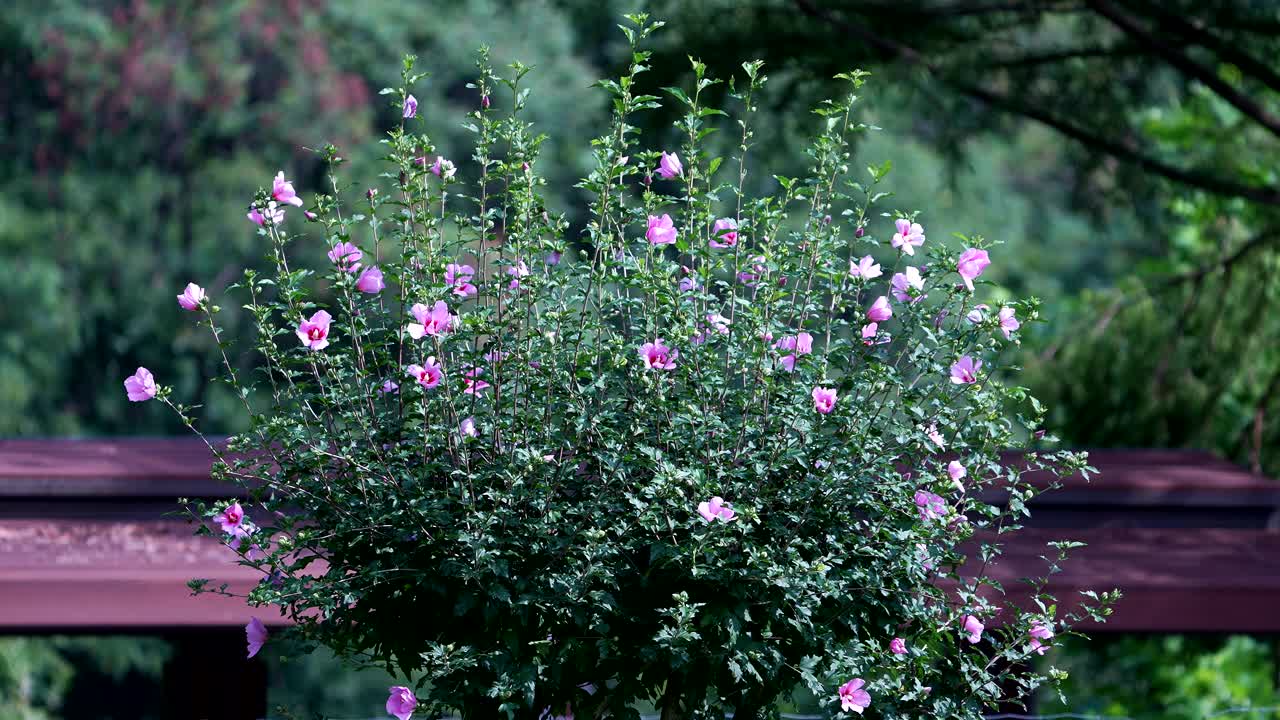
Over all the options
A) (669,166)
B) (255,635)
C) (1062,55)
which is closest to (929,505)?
(669,166)

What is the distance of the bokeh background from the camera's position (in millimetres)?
5422

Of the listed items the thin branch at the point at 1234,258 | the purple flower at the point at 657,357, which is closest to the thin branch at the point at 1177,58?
the thin branch at the point at 1234,258

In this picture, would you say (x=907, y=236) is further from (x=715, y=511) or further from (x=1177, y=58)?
(x=1177, y=58)

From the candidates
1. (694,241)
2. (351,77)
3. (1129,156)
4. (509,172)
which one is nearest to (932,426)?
(694,241)

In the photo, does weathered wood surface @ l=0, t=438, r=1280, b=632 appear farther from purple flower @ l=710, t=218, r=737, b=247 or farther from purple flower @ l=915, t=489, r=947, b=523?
purple flower @ l=710, t=218, r=737, b=247

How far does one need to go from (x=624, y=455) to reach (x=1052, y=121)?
3.61 m

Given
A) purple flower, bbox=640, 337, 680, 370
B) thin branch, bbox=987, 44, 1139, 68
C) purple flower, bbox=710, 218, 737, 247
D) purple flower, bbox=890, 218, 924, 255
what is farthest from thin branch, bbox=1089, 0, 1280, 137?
purple flower, bbox=640, 337, 680, 370

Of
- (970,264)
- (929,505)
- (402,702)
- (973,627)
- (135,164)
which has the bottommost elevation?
(402,702)

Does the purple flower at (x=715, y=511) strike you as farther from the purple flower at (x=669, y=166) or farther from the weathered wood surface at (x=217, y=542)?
the weathered wood surface at (x=217, y=542)

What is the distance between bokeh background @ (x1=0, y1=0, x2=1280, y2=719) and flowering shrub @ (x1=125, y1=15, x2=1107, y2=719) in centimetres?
291

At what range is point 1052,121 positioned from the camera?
202 inches

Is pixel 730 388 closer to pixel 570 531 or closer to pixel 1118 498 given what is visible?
pixel 570 531

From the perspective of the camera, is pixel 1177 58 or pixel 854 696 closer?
pixel 854 696

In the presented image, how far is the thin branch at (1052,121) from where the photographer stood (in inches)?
189
